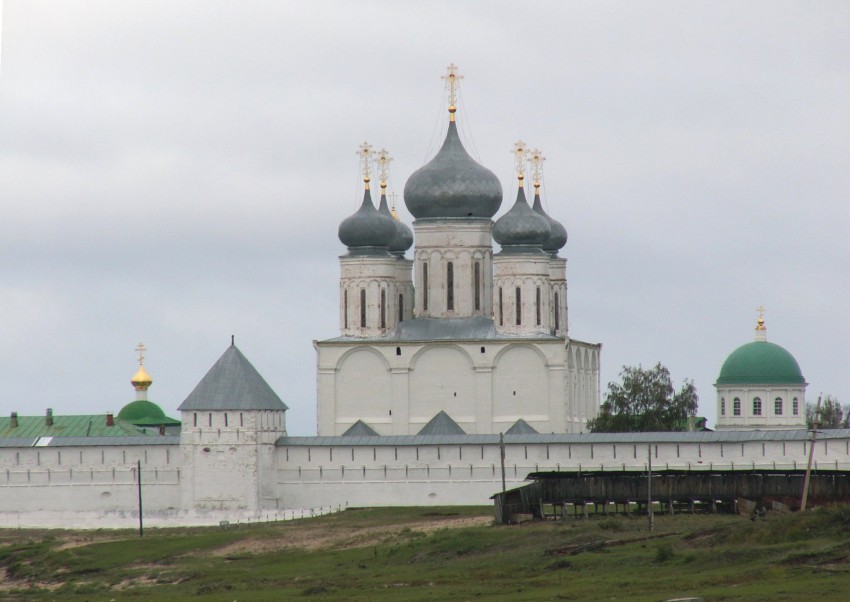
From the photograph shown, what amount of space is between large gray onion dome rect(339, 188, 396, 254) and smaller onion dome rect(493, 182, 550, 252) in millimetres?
3149

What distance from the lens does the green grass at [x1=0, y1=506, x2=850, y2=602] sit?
37.9m

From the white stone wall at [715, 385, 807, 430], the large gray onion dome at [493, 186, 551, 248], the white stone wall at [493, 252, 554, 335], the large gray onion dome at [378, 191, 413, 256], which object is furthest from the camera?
the white stone wall at [715, 385, 807, 430]

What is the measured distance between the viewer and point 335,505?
196ft

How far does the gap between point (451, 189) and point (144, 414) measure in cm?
2065

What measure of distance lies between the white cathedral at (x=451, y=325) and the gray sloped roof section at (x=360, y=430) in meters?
0.04

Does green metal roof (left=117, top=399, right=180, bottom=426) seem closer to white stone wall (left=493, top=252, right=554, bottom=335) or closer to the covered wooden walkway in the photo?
white stone wall (left=493, top=252, right=554, bottom=335)

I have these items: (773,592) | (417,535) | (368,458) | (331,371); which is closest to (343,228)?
(331,371)

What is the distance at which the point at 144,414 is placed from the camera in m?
81.6

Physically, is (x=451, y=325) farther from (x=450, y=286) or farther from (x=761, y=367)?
(x=761, y=367)

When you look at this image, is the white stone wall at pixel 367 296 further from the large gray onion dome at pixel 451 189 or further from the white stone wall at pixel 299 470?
the white stone wall at pixel 299 470

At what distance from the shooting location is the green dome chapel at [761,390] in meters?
80.2

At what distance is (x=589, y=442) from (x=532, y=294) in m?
6.45

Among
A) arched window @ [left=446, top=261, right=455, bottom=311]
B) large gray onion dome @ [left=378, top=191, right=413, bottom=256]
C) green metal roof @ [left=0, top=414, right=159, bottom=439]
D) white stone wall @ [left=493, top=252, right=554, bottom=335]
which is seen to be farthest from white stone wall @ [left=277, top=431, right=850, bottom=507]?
green metal roof @ [left=0, top=414, right=159, bottom=439]

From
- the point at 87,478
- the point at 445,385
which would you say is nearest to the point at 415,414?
the point at 445,385
